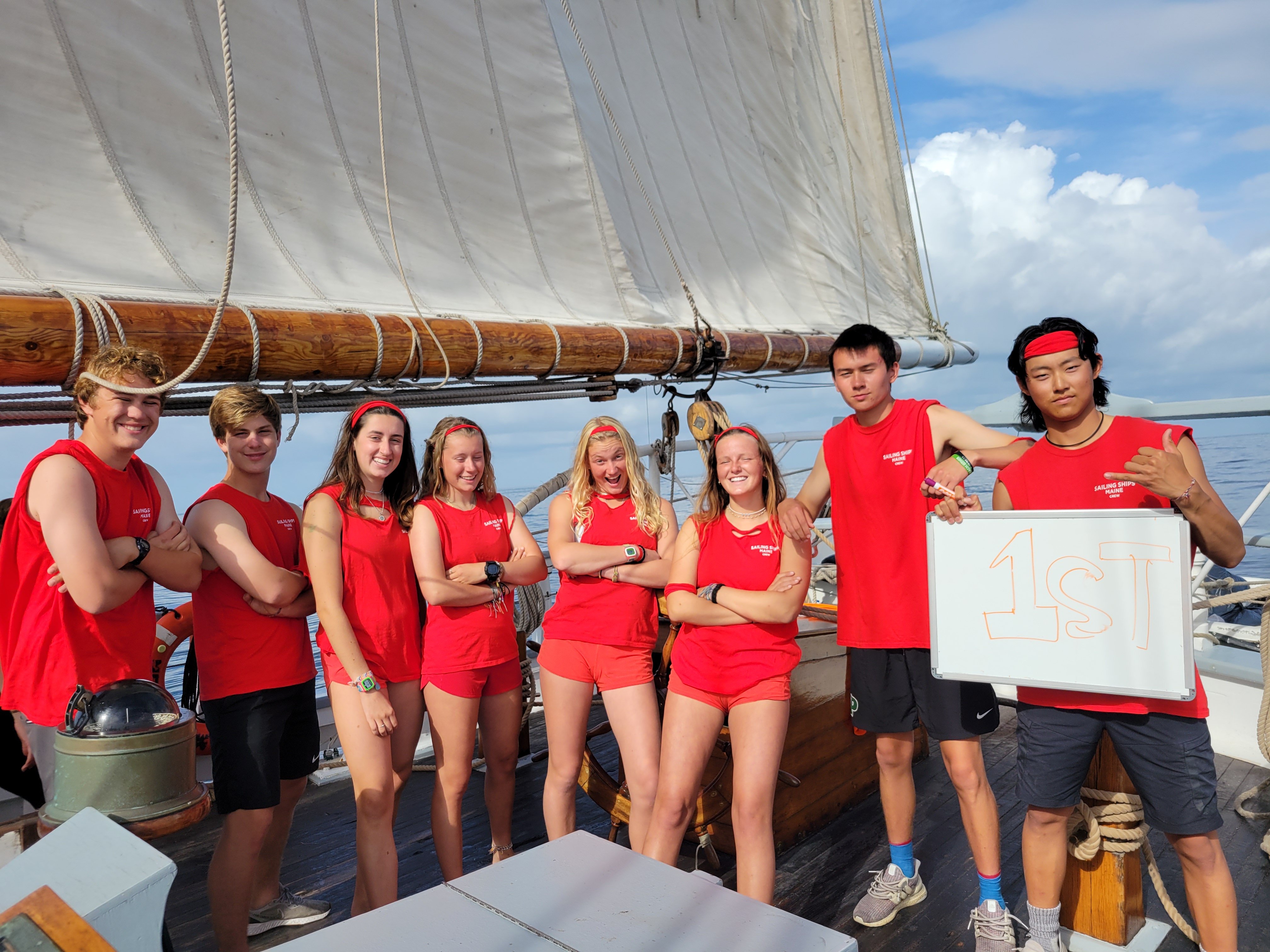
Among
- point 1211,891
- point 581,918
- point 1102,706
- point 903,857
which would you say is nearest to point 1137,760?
point 1102,706

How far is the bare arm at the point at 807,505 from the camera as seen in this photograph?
2.28 meters

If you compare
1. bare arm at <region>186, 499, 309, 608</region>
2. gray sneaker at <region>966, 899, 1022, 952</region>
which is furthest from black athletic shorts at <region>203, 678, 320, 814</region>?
gray sneaker at <region>966, 899, 1022, 952</region>

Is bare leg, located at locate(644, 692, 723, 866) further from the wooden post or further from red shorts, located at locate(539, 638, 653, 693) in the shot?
the wooden post

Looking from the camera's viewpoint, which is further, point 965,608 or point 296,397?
point 296,397

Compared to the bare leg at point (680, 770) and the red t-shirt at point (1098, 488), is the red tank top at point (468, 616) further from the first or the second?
the red t-shirt at point (1098, 488)

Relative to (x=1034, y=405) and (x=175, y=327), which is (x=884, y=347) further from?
(x=175, y=327)

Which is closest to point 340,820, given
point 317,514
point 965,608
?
point 317,514

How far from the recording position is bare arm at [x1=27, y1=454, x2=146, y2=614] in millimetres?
1794

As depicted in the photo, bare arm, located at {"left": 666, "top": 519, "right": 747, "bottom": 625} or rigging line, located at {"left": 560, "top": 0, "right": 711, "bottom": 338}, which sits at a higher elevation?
rigging line, located at {"left": 560, "top": 0, "right": 711, "bottom": 338}

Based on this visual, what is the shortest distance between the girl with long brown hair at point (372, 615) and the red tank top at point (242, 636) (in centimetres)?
8

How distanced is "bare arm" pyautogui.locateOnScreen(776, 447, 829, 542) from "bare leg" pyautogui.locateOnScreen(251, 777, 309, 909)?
1582 mm

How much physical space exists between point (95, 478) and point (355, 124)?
1.52 metres

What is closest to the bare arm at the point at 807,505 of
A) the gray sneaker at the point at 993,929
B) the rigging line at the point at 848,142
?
the gray sneaker at the point at 993,929

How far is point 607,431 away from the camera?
265 centimetres
